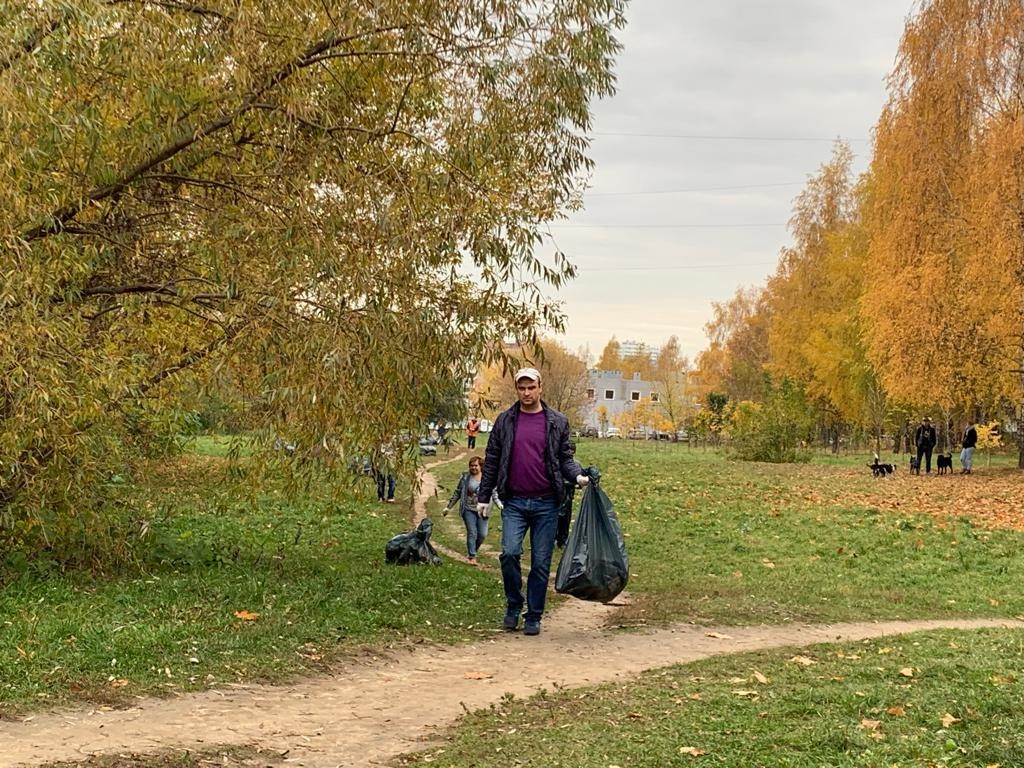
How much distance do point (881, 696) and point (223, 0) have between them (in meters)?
6.71

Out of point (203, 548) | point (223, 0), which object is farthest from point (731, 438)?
point (223, 0)

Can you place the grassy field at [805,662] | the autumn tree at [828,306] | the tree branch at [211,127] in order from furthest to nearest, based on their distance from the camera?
the autumn tree at [828,306]
the tree branch at [211,127]
the grassy field at [805,662]

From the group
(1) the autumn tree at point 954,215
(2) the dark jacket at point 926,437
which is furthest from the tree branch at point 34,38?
(2) the dark jacket at point 926,437

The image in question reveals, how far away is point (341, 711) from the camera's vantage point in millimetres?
5598

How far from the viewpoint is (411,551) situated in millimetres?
11172

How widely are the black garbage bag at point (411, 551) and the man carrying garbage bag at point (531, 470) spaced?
3632mm

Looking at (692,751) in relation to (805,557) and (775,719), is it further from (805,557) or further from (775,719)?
(805,557)

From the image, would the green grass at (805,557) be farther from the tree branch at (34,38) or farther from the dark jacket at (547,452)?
the tree branch at (34,38)

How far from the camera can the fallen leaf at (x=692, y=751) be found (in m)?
4.52

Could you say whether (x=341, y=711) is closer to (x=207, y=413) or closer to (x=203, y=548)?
(x=207, y=413)

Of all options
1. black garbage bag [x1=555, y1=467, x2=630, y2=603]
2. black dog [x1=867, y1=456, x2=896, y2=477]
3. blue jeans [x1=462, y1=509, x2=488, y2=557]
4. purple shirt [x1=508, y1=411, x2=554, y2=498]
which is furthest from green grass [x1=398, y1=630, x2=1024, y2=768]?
black dog [x1=867, y1=456, x2=896, y2=477]

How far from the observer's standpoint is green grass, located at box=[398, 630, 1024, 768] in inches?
176

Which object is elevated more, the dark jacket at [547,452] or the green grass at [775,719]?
the dark jacket at [547,452]

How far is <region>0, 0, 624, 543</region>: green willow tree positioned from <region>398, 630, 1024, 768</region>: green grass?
298 centimetres
